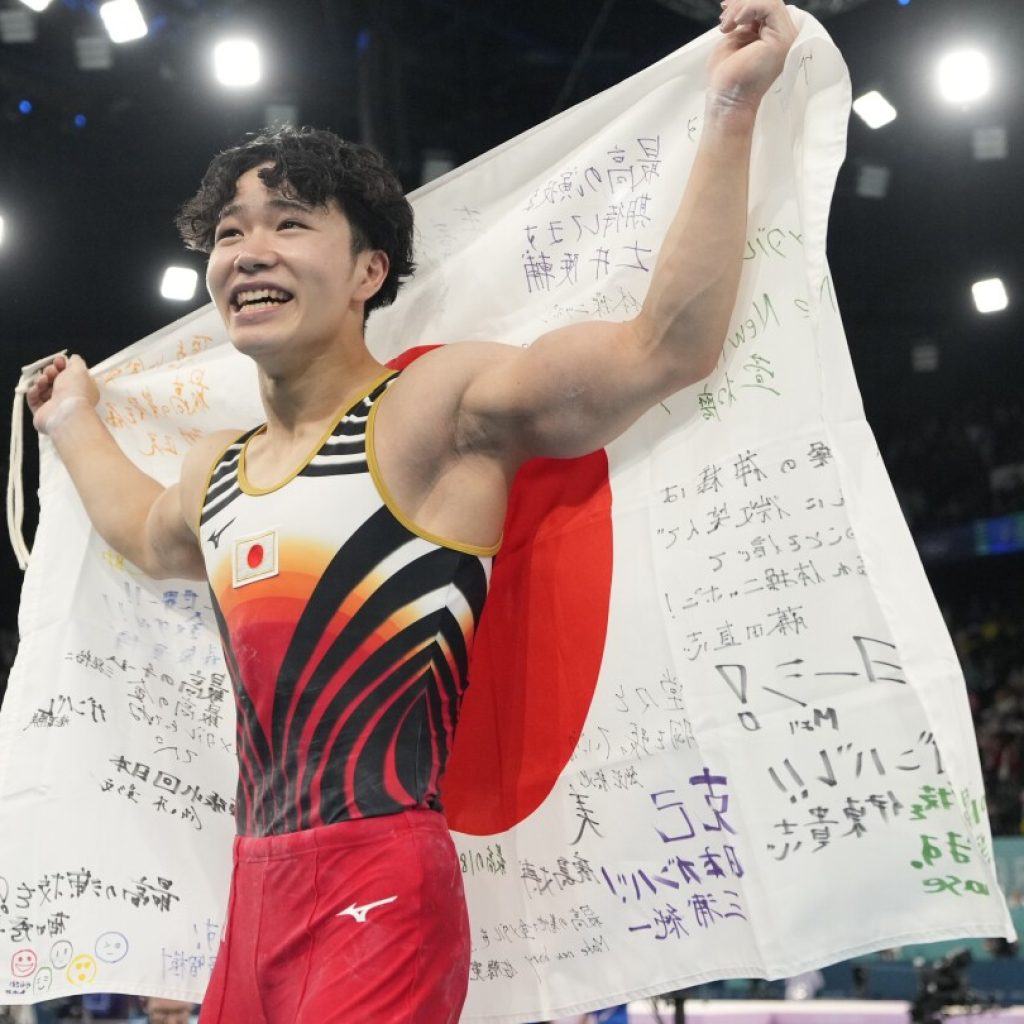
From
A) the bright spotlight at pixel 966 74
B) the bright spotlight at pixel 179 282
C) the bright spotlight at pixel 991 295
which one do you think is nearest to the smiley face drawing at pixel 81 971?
the bright spotlight at pixel 179 282

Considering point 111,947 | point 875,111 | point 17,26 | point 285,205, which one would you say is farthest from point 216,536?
point 17,26

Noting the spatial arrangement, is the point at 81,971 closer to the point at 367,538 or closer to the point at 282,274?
the point at 367,538

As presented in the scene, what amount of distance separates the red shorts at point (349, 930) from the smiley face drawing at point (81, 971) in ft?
2.24

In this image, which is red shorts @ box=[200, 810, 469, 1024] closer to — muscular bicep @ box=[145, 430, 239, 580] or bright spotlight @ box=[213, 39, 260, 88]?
muscular bicep @ box=[145, 430, 239, 580]

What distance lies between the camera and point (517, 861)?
2.72 meters

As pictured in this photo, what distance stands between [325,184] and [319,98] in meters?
7.00

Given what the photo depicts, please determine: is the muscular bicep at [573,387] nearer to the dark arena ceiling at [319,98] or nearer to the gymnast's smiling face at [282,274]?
the gymnast's smiling face at [282,274]

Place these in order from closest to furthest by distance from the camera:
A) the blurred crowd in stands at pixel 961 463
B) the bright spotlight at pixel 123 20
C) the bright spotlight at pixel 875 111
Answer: the bright spotlight at pixel 875 111
the bright spotlight at pixel 123 20
the blurred crowd in stands at pixel 961 463

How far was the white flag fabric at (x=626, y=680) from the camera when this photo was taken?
2.28 m

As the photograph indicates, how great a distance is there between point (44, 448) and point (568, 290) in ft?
5.14

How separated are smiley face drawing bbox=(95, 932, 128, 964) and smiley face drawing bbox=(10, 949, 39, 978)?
0.14m

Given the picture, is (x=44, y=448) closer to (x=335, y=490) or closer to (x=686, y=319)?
(x=335, y=490)

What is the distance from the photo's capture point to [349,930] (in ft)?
7.18

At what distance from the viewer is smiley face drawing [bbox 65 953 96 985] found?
2934 mm
